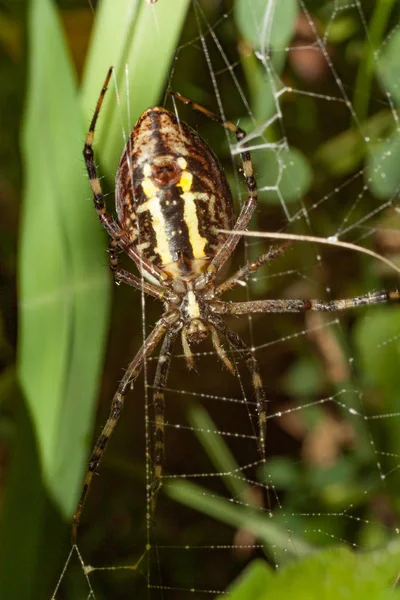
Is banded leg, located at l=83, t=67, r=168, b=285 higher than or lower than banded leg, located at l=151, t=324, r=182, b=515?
higher

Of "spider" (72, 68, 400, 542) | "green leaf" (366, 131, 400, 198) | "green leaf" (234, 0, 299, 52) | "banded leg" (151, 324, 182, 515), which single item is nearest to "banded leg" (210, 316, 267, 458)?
"spider" (72, 68, 400, 542)

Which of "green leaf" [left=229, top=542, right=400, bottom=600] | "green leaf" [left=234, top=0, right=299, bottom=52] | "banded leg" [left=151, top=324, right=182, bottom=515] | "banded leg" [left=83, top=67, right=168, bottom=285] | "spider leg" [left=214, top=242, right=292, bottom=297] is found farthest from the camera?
"green leaf" [left=234, top=0, right=299, bottom=52]

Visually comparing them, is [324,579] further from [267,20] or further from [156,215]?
[267,20]

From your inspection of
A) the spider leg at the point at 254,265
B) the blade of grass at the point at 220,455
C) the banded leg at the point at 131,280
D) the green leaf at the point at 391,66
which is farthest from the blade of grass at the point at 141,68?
the blade of grass at the point at 220,455

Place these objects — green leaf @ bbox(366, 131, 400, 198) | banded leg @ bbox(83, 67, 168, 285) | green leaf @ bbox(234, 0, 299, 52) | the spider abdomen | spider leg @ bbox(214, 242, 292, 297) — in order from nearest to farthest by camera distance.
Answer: the spider abdomen → banded leg @ bbox(83, 67, 168, 285) → spider leg @ bbox(214, 242, 292, 297) → green leaf @ bbox(234, 0, 299, 52) → green leaf @ bbox(366, 131, 400, 198)

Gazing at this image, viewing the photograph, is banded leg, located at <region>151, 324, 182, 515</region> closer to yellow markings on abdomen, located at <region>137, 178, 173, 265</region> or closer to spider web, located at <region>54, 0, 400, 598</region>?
spider web, located at <region>54, 0, 400, 598</region>

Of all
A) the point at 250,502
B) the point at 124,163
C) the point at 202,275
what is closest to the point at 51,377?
the point at 202,275

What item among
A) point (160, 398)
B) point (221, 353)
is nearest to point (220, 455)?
point (160, 398)
